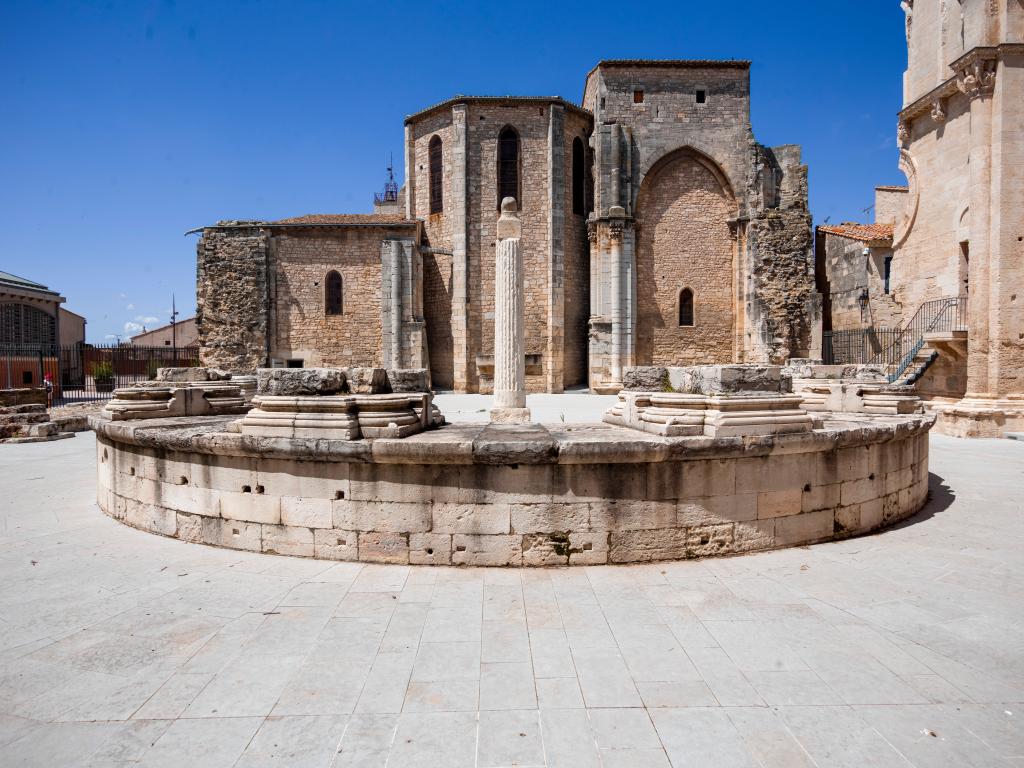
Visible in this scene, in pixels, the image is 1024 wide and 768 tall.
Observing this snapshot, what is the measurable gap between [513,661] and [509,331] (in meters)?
5.79

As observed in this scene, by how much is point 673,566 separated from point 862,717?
6.36 ft

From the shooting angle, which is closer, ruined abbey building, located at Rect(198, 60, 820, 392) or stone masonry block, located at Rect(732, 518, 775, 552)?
stone masonry block, located at Rect(732, 518, 775, 552)

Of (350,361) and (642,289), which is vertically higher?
(642,289)

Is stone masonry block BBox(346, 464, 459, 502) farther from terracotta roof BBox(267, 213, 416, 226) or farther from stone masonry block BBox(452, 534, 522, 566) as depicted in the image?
terracotta roof BBox(267, 213, 416, 226)

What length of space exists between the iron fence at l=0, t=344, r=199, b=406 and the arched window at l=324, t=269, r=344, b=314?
6157 millimetres

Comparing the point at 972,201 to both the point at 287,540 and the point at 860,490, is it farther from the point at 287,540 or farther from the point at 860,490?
the point at 287,540

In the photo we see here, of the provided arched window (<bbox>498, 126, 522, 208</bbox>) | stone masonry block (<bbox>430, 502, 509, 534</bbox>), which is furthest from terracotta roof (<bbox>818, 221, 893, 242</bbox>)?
stone masonry block (<bbox>430, 502, 509, 534</bbox>)

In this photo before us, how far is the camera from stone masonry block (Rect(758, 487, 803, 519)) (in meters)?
4.85

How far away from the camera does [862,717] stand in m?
2.56

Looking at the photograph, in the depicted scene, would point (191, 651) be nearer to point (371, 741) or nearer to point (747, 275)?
point (371, 741)

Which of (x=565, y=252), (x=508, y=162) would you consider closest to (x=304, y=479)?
(x=565, y=252)

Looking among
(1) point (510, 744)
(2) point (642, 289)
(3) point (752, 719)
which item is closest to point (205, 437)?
(1) point (510, 744)

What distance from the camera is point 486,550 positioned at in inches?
177

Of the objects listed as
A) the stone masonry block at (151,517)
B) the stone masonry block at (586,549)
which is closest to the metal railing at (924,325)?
the stone masonry block at (586,549)
